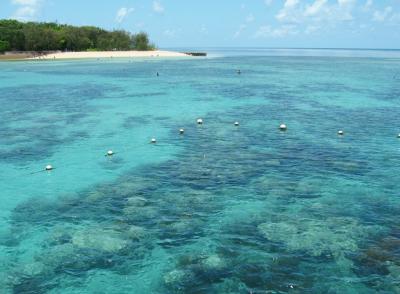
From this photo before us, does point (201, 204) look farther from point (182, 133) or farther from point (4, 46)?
point (4, 46)

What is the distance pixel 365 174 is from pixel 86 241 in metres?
20.3

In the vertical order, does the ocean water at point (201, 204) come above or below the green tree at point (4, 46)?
below

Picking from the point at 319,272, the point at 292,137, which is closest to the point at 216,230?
the point at 319,272

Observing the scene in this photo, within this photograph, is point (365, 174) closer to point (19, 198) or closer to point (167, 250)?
point (167, 250)

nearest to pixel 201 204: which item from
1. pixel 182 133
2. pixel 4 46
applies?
pixel 182 133

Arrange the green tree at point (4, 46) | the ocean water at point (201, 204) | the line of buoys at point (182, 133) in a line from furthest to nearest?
the green tree at point (4, 46) → the line of buoys at point (182, 133) → the ocean water at point (201, 204)

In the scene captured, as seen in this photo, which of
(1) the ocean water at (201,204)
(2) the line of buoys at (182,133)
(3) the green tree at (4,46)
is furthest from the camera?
(3) the green tree at (4,46)

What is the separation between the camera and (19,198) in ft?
90.3

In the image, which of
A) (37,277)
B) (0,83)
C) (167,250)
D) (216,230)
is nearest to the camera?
(37,277)

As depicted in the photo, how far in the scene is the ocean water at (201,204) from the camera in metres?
18.4

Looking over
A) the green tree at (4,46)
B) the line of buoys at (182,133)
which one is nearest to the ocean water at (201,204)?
the line of buoys at (182,133)

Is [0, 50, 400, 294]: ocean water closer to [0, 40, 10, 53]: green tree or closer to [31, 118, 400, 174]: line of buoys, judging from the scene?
[31, 118, 400, 174]: line of buoys

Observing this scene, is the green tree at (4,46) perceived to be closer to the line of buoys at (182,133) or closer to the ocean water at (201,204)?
the ocean water at (201,204)

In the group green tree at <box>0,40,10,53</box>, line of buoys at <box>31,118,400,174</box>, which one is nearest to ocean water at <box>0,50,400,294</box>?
line of buoys at <box>31,118,400,174</box>
